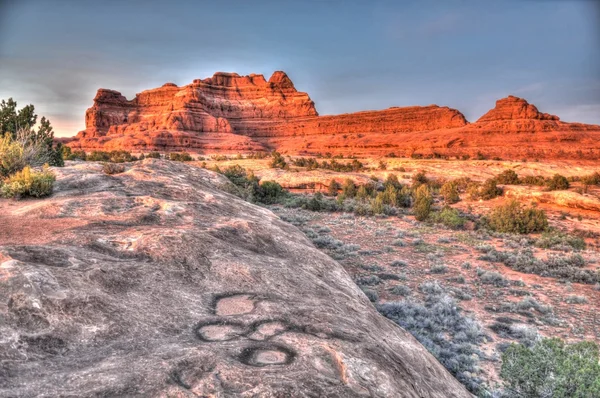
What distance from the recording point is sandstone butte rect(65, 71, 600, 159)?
2333 inches

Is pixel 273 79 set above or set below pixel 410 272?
above

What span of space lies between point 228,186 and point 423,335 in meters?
8.59

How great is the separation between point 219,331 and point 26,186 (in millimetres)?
5930

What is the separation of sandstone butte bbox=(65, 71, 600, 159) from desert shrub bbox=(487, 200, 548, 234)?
141 feet

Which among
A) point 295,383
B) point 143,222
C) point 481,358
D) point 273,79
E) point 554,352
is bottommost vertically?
point 481,358

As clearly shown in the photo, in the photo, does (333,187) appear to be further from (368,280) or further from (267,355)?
(267,355)

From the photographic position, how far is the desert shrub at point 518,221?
49.9ft

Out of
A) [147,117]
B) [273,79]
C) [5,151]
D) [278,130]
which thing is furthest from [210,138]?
[5,151]

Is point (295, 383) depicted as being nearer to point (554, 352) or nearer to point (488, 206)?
point (554, 352)

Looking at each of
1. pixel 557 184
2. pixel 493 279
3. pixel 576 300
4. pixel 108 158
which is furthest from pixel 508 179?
pixel 108 158

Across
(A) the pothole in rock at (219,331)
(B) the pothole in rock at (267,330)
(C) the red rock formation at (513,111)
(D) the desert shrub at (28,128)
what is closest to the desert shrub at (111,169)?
(D) the desert shrub at (28,128)

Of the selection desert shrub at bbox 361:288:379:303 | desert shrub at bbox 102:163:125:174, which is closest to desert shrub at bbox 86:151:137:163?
desert shrub at bbox 102:163:125:174

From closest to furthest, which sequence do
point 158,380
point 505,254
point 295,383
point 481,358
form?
1. point 158,380
2. point 295,383
3. point 481,358
4. point 505,254

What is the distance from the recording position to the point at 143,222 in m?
5.62
